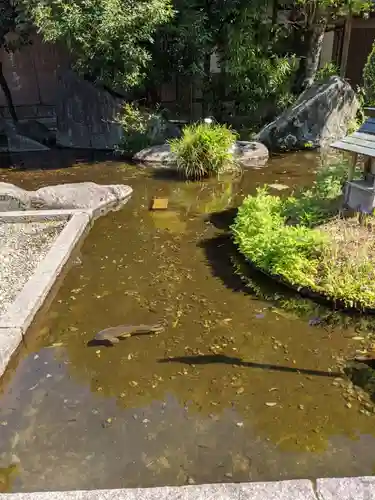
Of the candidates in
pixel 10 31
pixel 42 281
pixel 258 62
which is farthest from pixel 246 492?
pixel 10 31

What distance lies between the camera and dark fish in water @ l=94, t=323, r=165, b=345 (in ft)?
15.7

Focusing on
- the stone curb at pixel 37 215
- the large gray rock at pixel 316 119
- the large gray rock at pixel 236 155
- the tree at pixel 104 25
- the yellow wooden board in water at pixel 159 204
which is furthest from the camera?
the large gray rock at pixel 316 119

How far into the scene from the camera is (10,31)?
14180mm

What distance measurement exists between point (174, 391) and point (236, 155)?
850 cm

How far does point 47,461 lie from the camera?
3.45 metres

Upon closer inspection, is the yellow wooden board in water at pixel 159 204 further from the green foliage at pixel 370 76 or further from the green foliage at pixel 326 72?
the green foliage at pixel 326 72

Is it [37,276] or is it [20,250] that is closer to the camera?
[37,276]

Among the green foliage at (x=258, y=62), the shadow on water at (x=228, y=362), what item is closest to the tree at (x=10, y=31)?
the green foliage at (x=258, y=62)

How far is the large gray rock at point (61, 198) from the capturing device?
859 centimetres

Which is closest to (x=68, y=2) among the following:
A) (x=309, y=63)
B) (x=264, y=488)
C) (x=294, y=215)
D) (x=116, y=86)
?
(x=116, y=86)

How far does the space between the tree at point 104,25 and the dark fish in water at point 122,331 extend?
8644 millimetres

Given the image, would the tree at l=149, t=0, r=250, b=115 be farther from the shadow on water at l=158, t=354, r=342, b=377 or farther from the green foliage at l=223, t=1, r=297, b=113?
the shadow on water at l=158, t=354, r=342, b=377

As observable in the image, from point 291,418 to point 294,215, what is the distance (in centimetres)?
Answer: 375

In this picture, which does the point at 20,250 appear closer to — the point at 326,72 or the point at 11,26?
the point at 11,26
